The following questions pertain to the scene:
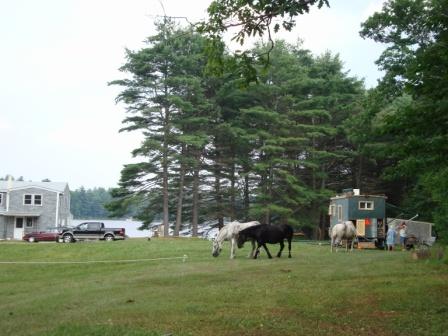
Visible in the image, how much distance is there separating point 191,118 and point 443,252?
1160 inches

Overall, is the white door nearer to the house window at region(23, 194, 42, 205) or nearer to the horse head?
the house window at region(23, 194, 42, 205)

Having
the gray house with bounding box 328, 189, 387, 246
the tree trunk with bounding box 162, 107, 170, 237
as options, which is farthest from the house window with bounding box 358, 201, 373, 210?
the tree trunk with bounding box 162, 107, 170, 237

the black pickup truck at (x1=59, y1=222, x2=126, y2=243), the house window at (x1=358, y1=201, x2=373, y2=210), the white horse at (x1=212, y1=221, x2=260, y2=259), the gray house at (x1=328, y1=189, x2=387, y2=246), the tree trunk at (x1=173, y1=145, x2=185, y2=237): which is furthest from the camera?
the tree trunk at (x1=173, y1=145, x2=185, y2=237)

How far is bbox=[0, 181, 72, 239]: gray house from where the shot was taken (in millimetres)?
52125

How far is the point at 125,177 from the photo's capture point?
46.7 meters

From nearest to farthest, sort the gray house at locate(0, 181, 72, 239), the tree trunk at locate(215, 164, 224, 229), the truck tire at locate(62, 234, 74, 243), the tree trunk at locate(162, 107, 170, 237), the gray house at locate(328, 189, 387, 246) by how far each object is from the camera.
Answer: the gray house at locate(328, 189, 387, 246) → the truck tire at locate(62, 234, 74, 243) → the tree trunk at locate(162, 107, 170, 237) → the tree trunk at locate(215, 164, 224, 229) → the gray house at locate(0, 181, 72, 239)

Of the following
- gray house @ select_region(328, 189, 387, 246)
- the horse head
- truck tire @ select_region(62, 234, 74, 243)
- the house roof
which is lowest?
truck tire @ select_region(62, 234, 74, 243)

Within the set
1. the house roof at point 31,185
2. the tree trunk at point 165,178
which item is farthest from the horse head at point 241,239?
the house roof at point 31,185

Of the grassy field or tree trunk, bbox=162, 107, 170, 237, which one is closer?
the grassy field

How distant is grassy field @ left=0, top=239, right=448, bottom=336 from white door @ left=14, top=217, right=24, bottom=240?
35.2 m

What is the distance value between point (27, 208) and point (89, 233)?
41.3ft

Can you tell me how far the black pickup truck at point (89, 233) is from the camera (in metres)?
42.9

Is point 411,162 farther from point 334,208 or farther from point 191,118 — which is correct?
point 191,118

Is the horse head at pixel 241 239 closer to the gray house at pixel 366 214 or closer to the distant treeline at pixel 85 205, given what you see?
the gray house at pixel 366 214
